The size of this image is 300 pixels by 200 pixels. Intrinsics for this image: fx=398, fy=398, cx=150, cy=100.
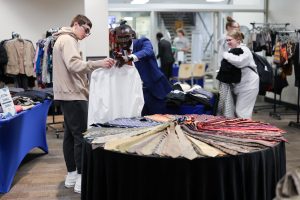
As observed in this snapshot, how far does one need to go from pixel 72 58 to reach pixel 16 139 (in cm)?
A: 112

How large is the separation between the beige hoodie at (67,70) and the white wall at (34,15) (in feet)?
14.8

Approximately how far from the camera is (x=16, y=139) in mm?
3807

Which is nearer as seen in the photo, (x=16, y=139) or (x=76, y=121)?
(x=76, y=121)

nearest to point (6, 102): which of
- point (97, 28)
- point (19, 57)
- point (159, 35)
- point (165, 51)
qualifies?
point (97, 28)

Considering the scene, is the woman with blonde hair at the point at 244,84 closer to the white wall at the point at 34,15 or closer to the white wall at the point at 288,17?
the white wall at the point at 288,17

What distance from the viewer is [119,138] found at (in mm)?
2236

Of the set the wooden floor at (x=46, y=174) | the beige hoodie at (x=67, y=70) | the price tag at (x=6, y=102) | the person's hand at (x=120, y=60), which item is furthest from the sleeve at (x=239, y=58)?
the price tag at (x=6, y=102)

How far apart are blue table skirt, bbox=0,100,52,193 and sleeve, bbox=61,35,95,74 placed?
0.79m

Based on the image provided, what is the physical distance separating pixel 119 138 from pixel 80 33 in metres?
1.49

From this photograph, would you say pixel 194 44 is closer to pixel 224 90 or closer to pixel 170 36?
pixel 170 36

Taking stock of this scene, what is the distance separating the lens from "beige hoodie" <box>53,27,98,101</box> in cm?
326

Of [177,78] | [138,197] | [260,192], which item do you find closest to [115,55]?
[138,197]

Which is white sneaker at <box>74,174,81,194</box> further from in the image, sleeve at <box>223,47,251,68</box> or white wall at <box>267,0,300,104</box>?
white wall at <box>267,0,300,104</box>

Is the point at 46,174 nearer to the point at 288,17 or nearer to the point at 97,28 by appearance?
the point at 97,28
